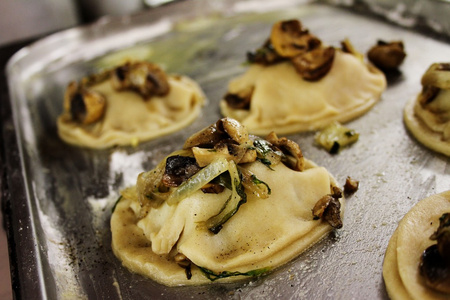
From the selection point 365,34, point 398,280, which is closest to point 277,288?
point 398,280

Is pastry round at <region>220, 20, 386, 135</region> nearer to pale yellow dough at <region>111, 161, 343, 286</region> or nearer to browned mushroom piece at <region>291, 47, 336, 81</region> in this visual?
browned mushroom piece at <region>291, 47, 336, 81</region>

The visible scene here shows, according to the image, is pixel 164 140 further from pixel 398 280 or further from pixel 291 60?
pixel 398 280

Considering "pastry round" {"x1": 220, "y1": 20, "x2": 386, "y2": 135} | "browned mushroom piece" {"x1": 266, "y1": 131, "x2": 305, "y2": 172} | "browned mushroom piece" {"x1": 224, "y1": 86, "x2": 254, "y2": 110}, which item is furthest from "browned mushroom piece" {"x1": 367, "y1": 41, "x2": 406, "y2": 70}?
"browned mushroom piece" {"x1": 266, "y1": 131, "x2": 305, "y2": 172}

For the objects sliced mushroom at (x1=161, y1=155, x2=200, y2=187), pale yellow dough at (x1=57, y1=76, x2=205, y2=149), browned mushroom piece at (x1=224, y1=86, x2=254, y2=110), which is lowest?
pale yellow dough at (x1=57, y1=76, x2=205, y2=149)

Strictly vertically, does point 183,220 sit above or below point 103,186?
above

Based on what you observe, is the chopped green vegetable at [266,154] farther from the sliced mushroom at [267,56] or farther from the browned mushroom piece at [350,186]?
the sliced mushroom at [267,56]

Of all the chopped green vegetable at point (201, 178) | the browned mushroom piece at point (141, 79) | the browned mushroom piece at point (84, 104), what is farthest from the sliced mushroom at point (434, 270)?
the browned mushroom piece at point (84, 104)
